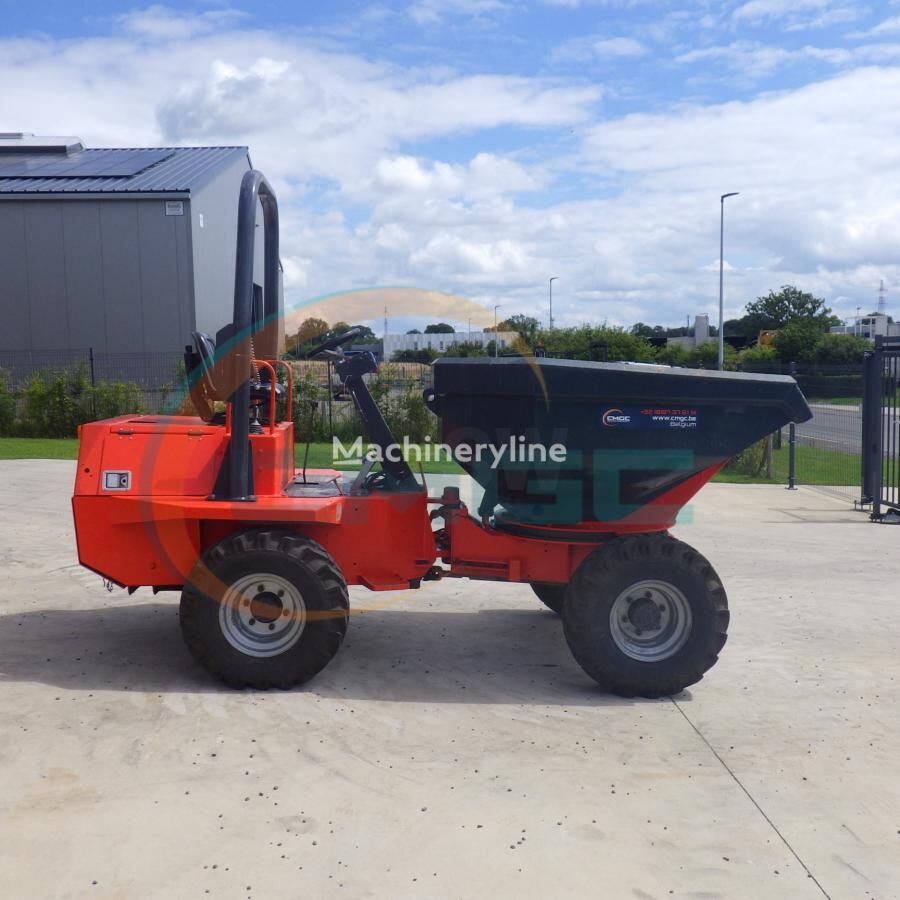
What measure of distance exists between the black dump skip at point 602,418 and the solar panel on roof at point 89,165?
78.3 feet

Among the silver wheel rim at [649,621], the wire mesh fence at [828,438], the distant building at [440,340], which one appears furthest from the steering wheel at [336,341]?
the wire mesh fence at [828,438]

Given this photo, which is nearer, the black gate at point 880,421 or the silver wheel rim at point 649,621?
the silver wheel rim at point 649,621

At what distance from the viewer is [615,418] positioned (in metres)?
5.51

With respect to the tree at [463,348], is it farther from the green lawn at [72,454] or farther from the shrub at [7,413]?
the shrub at [7,413]

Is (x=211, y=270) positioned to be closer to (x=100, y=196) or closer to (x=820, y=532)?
(x=100, y=196)

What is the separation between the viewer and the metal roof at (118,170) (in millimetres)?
25594

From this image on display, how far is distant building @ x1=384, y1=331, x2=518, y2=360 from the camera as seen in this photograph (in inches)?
304

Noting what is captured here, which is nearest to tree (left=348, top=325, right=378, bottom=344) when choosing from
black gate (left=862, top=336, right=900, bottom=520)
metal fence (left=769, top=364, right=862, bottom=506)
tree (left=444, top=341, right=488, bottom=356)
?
tree (left=444, top=341, right=488, bottom=356)

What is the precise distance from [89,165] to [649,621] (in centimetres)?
2690

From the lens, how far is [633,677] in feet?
17.9

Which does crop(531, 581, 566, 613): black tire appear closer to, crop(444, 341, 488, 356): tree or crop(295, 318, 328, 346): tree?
crop(295, 318, 328, 346): tree

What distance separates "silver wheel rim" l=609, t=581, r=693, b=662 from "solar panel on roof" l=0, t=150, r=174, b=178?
2448 cm

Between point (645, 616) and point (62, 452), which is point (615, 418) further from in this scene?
point (62, 452)

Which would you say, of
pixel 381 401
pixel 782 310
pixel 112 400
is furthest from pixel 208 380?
pixel 782 310
